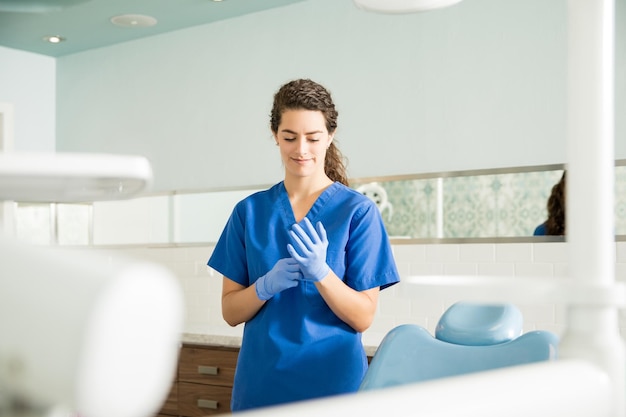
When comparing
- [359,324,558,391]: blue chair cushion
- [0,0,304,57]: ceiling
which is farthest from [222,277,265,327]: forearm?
[0,0,304,57]: ceiling

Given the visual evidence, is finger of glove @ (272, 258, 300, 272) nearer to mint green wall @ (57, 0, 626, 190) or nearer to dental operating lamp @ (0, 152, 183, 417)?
dental operating lamp @ (0, 152, 183, 417)

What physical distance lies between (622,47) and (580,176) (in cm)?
300

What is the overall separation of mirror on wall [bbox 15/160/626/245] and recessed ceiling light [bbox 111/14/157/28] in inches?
40.5

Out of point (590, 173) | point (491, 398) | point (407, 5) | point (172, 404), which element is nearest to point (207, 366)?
point (172, 404)

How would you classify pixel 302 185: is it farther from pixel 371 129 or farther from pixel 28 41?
pixel 28 41

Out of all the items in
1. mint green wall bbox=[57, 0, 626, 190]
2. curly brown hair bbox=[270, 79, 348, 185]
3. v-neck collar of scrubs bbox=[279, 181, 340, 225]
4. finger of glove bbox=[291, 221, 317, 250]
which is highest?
mint green wall bbox=[57, 0, 626, 190]

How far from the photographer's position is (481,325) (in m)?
1.27

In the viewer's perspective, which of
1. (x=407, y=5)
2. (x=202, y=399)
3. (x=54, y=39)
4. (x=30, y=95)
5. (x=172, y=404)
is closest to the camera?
(x=407, y=5)

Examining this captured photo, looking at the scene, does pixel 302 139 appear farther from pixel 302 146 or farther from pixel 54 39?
pixel 54 39

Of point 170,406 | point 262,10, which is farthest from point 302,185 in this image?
point 262,10

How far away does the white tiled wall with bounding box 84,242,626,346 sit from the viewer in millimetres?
3352

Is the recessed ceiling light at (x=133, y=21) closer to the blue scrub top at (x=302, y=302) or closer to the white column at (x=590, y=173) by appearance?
the blue scrub top at (x=302, y=302)

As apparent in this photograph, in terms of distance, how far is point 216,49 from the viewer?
4.63 m

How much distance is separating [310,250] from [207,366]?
2183 millimetres
